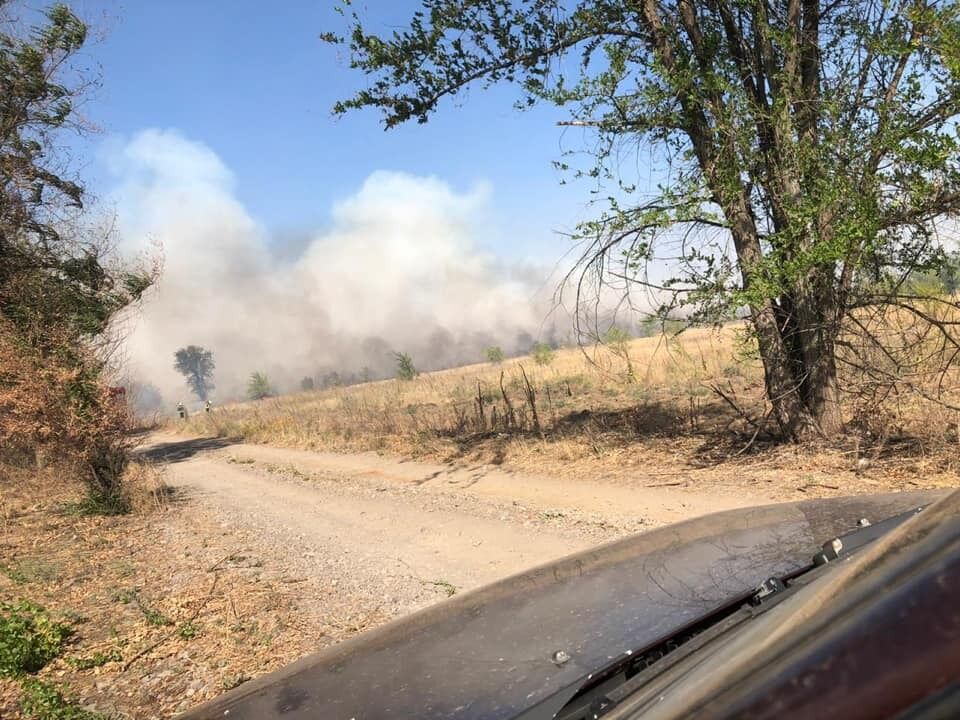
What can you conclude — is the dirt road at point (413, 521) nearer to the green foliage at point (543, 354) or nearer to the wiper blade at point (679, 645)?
the wiper blade at point (679, 645)

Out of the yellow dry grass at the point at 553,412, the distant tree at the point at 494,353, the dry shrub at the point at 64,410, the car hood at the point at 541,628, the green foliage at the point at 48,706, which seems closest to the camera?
the car hood at the point at 541,628

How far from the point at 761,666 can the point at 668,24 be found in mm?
9912

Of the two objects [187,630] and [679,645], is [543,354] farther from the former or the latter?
[679,645]

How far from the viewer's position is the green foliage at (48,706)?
153 inches

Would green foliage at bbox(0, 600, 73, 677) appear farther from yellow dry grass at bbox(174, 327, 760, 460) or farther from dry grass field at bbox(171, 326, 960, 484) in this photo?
yellow dry grass at bbox(174, 327, 760, 460)

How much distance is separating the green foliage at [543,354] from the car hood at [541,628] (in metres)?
32.3

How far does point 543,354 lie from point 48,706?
107 feet

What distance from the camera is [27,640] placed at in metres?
4.90

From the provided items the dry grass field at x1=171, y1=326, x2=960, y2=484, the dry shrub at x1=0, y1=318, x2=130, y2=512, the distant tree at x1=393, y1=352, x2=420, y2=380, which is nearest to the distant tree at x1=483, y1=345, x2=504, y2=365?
the distant tree at x1=393, y1=352, x2=420, y2=380

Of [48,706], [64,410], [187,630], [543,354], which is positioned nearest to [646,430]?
[187,630]

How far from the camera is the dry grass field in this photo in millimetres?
8031

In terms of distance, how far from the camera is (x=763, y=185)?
8.10m

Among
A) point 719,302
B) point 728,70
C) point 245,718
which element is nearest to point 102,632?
point 245,718

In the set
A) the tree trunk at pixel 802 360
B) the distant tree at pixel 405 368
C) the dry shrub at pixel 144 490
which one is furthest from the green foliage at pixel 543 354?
the tree trunk at pixel 802 360
